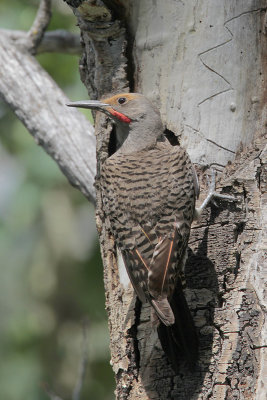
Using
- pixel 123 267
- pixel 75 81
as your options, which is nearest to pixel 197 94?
pixel 123 267

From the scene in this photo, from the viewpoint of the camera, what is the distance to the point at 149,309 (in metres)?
3.54

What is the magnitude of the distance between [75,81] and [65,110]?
1.03 m

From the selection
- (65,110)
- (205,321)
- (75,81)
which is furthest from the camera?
(75,81)

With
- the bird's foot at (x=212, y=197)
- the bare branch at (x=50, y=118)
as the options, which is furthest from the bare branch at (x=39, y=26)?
the bird's foot at (x=212, y=197)

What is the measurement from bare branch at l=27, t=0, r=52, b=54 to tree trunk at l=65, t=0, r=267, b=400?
1331 mm

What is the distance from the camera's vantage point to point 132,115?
4.06 metres

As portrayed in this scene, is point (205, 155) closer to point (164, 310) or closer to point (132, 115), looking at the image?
point (132, 115)

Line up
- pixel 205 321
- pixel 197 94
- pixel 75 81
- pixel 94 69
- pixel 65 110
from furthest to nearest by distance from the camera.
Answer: pixel 75 81 → pixel 65 110 → pixel 94 69 → pixel 197 94 → pixel 205 321

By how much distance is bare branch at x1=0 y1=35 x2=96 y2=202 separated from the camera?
4.98m

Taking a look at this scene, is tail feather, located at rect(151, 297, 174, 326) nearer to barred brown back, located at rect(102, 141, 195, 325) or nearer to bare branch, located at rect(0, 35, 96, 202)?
barred brown back, located at rect(102, 141, 195, 325)

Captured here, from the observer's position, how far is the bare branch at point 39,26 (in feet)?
17.6

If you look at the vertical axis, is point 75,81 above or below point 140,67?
above

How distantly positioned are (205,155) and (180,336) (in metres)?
0.97

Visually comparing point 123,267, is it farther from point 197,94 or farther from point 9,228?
point 9,228
